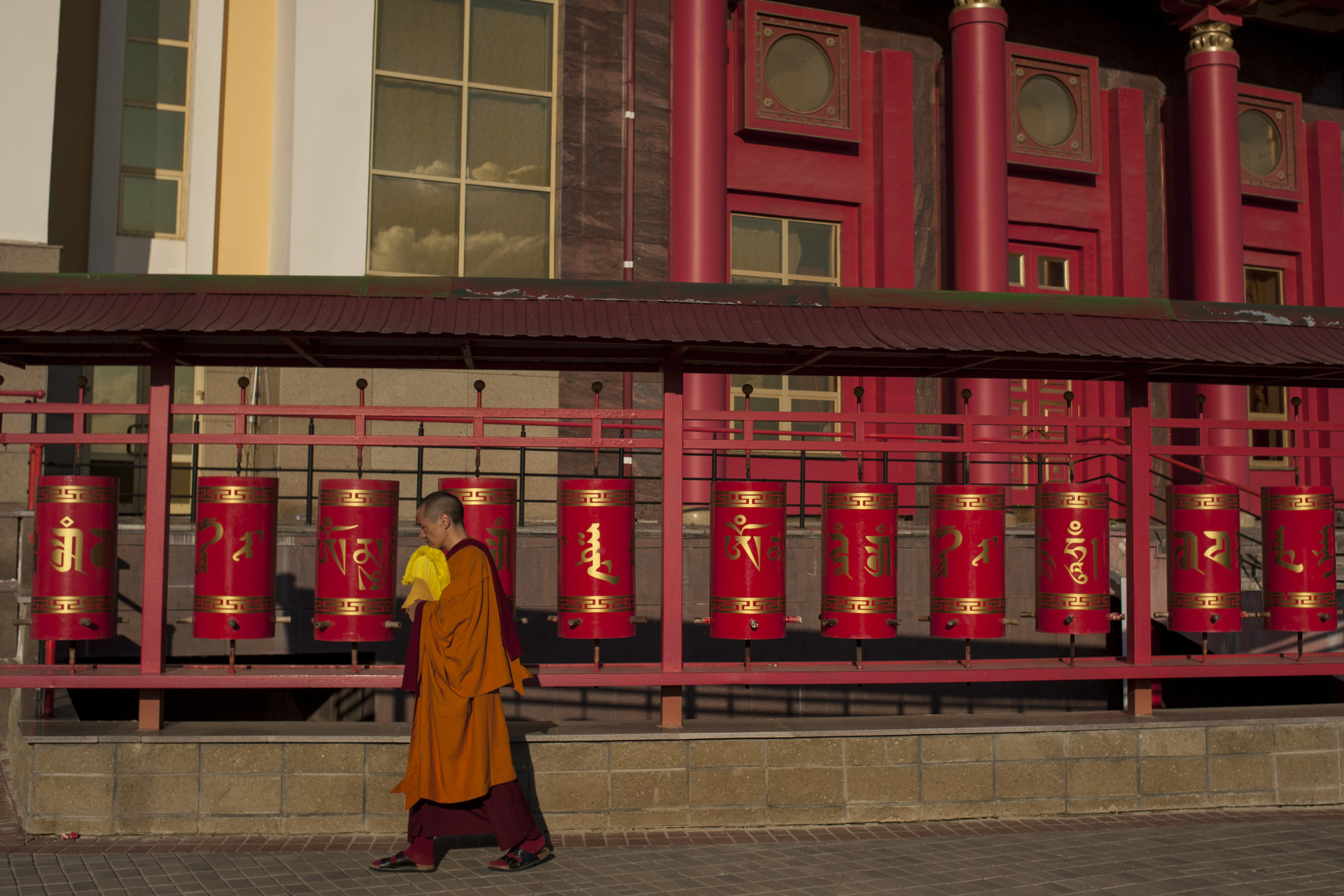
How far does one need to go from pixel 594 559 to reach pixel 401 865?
2018mm

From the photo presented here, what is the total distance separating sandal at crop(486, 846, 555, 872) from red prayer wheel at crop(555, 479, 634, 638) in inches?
52.0

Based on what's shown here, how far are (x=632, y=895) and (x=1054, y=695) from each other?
7.12 m

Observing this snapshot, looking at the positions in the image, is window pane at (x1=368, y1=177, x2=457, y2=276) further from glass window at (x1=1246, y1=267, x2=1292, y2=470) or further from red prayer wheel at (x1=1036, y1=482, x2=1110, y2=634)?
→ glass window at (x1=1246, y1=267, x2=1292, y2=470)

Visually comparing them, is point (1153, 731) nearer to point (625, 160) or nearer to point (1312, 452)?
point (1312, 452)

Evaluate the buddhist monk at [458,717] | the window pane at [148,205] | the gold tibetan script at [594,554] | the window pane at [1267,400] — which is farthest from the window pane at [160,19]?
the window pane at [1267,400]

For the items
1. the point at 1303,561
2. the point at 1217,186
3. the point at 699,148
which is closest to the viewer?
the point at 1303,561

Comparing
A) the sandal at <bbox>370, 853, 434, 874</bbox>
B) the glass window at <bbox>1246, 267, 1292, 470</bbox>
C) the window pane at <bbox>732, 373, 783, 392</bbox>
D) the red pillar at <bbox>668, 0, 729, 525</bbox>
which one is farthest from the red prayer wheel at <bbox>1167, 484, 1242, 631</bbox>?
the glass window at <bbox>1246, 267, 1292, 470</bbox>

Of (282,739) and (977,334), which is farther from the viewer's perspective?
(977,334)

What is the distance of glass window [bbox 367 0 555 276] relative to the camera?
13742mm

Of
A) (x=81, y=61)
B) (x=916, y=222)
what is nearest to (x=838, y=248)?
(x=916, y=222)

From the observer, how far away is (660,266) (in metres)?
14.2

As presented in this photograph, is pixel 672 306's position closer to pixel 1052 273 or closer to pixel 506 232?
pixel 506 232

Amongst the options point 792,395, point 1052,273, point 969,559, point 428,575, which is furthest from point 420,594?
point 1052,273

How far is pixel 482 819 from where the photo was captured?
235 inches
